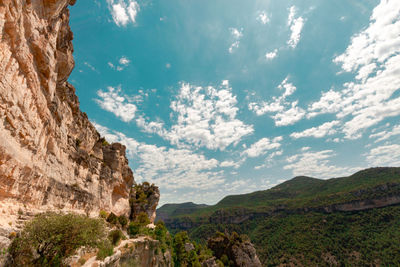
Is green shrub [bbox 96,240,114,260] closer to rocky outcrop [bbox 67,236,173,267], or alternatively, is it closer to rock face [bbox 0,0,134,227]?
rocky outcrop [bbox 67,236,173,267]

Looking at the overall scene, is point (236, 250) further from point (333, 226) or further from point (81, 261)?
point (81, 261)

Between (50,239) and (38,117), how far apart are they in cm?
1052

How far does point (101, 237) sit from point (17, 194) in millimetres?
7204

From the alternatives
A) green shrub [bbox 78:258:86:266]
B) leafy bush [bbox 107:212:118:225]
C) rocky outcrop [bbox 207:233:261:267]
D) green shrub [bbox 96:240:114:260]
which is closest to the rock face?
leafy bush [bbox 107:212:118:225]

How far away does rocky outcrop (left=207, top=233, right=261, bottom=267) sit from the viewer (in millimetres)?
66562

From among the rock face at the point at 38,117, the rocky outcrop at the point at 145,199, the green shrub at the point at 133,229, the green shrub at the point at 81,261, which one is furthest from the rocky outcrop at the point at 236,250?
the green shrub at the point at 81,261

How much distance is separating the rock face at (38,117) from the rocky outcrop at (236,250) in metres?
60.9

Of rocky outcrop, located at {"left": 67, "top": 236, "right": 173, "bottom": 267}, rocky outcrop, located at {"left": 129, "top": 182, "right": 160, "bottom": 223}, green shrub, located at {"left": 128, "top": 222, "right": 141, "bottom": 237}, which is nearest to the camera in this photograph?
rocky outcrop, located at {"left": 67, "top": 236, "right": 173, "bottom": 267}

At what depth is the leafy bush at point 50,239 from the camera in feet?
35.2

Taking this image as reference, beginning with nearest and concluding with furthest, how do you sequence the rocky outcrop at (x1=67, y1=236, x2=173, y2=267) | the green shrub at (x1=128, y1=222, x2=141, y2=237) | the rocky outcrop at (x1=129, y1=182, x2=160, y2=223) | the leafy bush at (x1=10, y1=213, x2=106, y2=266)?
1. the leafy bush at (x1=10, y1=213, x2=106, y2=266)
2. the rocky outcrop at (x1=67, y1=236, x2=173, y2=267)
3. the green shrub at (x1=128, y1=222, x2=141, y2=237)
4. the rocky outcrop at (x1=129, y1=182, x2=160, y2=223)

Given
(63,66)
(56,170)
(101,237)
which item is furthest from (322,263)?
(63,66)

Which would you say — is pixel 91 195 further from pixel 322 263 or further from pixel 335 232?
pixel 335 232

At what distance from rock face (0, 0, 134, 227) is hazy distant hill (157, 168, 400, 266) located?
93296 millimetres

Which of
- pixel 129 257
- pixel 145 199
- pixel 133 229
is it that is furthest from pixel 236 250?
pixel 129 257
